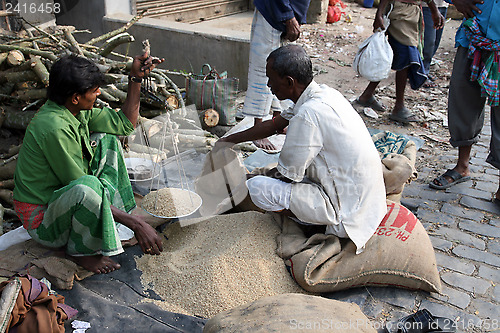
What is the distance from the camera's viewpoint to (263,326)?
179cm

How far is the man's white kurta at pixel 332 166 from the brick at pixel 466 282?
1.89 feet

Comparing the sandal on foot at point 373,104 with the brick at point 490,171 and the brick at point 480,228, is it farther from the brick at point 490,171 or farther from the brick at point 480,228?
the brick at point 480,228

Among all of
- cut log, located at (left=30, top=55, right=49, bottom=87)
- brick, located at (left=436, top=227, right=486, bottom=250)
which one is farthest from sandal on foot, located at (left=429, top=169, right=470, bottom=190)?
cut log, located at (left=30, top=55, right=49, bottom=87)

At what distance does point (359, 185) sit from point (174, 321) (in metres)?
1.18

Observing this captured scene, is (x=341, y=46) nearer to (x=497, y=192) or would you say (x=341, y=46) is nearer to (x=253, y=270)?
(x=497, y=192)

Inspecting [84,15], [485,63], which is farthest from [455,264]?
[84,15]

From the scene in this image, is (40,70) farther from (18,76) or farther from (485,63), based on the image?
(485,63)

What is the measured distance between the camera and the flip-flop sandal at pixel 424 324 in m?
2.11

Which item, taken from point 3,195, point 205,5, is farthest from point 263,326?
point 205,5

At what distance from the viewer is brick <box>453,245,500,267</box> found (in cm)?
279

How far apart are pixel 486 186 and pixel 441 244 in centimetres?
108

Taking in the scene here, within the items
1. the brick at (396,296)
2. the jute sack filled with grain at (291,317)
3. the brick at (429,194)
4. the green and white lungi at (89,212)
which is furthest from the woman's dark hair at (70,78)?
the brick at (429,194)

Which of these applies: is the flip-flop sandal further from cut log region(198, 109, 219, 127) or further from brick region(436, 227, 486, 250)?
cut log region(198, 109, 219, 127)

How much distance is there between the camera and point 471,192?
3.61 m
